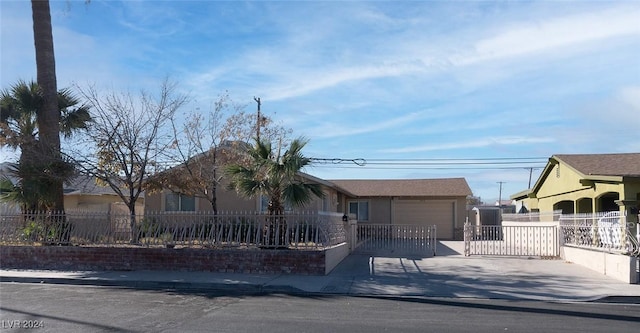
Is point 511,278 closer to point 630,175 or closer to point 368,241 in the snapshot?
point 630,175

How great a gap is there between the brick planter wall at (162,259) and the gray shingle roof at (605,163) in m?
10.5

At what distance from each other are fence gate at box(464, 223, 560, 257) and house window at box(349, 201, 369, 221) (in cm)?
1424

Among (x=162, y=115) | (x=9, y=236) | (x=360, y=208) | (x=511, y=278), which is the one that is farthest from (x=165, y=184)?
(x=360, y=208)

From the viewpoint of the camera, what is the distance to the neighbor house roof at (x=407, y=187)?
3481 cm

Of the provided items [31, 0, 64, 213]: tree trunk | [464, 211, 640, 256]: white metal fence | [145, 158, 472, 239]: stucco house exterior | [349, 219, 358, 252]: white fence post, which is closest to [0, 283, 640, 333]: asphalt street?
[464, 211, 640, 256]: white metal fence

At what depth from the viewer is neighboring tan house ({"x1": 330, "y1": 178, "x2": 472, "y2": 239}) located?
34.8m

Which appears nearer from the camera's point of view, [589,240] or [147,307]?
[147,307]

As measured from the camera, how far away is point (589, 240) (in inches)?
696

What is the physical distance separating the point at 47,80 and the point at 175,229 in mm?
7262

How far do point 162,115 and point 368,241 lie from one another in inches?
352

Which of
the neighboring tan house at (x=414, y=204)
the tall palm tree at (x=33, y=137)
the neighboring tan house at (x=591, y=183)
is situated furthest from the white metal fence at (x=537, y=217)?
the tall palm tree at (x=33, y=137)

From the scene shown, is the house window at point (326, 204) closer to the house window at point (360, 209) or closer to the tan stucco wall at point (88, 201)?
the house window at point (360, 209)

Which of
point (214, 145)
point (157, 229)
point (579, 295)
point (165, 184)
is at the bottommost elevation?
point (579, 295)

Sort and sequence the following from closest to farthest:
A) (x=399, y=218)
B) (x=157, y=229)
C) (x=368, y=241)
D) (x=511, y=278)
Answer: (x=511, y=278) < (x=157, y=229) < (x=368, y=241) < (x=399, y=218)
